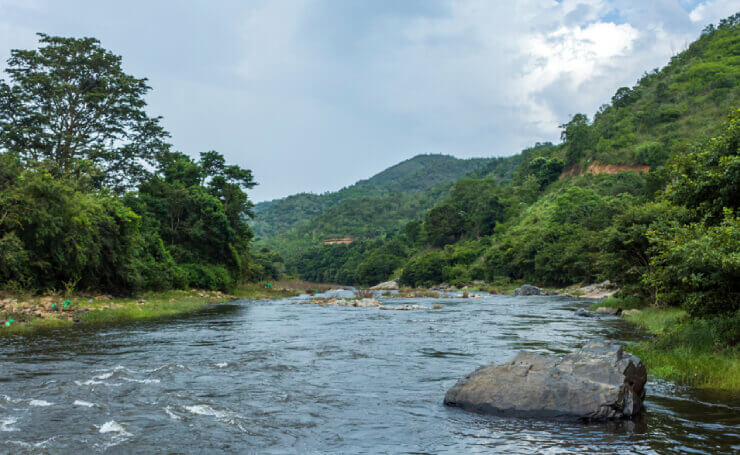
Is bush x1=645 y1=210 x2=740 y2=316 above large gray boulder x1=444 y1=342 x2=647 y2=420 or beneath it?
above

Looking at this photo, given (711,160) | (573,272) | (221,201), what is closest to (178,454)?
(711,160)

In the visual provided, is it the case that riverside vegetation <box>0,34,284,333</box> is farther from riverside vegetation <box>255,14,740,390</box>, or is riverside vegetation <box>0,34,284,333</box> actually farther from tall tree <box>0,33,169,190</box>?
riverside vegetation <box>255,14,740,390</box>

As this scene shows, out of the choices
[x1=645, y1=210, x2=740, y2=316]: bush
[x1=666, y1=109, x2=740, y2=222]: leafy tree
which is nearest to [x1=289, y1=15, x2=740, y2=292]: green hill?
[x1=666, y1=109, x2=740, y2=222]: leafy tree

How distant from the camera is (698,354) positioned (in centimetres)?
1274

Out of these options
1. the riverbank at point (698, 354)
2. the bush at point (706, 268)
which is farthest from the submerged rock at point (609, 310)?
the bush at point (706, 268)

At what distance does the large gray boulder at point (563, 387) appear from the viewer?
8844 mm

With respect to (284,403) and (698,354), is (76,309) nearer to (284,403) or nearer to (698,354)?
(284,403)

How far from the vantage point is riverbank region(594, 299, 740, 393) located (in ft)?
36.1

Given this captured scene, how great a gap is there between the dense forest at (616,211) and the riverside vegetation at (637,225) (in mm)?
83

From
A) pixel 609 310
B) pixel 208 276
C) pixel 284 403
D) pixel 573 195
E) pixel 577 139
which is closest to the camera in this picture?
pixel 284 403

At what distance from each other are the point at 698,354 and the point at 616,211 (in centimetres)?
5772

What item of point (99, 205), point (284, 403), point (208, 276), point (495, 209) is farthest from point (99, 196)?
point (495, 209)

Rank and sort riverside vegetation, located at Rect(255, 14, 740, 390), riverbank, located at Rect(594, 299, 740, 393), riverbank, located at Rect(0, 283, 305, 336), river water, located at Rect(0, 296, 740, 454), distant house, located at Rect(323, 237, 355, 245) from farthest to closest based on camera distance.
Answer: distant house, located at Rect(323, 237, 355, 245)
riverbank, located at Rect(0, 283, 305, 336)
riverside vegetation, located at Rect(255, 14, 740, 390)
riverbank, located at Rect(594, 299, 740, 393)
river water, located at Rect(0, 296, 740, 454)

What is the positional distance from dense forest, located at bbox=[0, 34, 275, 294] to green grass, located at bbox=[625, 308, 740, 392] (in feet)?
87.3
